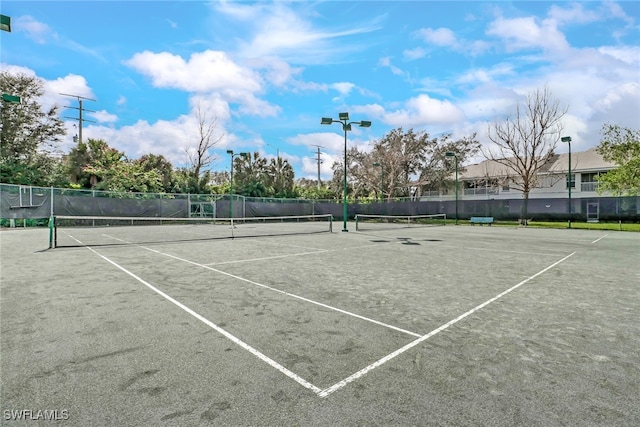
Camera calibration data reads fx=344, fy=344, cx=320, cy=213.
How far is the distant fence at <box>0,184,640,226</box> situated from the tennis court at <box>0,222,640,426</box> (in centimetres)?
2086

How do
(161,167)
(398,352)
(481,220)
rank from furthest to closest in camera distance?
1. (161,167)
2. (481,220)
3. (398,352)

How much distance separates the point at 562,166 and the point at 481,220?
835 inches

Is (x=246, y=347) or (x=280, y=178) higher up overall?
(x=280, y=178)

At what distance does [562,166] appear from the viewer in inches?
1722

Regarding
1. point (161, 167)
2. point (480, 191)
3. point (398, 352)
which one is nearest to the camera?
point (398, 352)

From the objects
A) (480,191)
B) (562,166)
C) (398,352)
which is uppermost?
(562,166)

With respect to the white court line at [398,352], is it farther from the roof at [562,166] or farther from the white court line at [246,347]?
the roof at [562,166]

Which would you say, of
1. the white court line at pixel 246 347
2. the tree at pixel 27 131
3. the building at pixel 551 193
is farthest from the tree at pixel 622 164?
the tree at pixel 27 131

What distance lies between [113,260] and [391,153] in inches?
1721

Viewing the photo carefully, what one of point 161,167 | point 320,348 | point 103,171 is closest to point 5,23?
point 320,348

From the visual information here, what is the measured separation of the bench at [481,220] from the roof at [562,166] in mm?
12729

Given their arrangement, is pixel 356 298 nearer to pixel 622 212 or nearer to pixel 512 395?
pixel 512 395

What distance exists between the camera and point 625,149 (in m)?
28.3

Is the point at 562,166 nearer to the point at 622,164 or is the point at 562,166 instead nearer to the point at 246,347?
the point at 622,164
